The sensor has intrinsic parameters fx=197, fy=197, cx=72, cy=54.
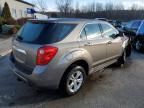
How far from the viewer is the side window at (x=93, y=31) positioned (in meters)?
4.77

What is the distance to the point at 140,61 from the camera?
777 centimetres

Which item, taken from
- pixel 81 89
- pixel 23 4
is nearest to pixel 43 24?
pixel 81 89

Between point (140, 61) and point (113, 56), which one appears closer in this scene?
point (113, 56)

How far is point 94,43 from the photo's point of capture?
15.9ft

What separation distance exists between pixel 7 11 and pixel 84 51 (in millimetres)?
21797

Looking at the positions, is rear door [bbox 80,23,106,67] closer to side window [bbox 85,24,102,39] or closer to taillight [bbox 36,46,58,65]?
side window [bbox 85,24,102,39]

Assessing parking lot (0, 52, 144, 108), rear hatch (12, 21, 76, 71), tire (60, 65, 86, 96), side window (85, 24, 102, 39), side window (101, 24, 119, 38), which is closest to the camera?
rear hatch (12, 21, 76, 71)

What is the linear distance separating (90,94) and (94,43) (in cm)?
123

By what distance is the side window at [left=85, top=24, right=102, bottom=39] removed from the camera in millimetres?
4774

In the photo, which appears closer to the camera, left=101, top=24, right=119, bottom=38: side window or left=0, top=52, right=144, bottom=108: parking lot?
left=0, top=52, right=144, bottom=108: parking lot

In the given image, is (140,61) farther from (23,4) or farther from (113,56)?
(23,4)

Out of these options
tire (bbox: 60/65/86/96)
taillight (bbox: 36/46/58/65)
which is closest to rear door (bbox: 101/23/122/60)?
tire (bbox: 60/65/86/96)

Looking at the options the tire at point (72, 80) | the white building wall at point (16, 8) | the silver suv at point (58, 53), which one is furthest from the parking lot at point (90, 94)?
the white building wall at point (16, 8)

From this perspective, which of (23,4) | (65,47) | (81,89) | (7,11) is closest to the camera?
(65,47)
